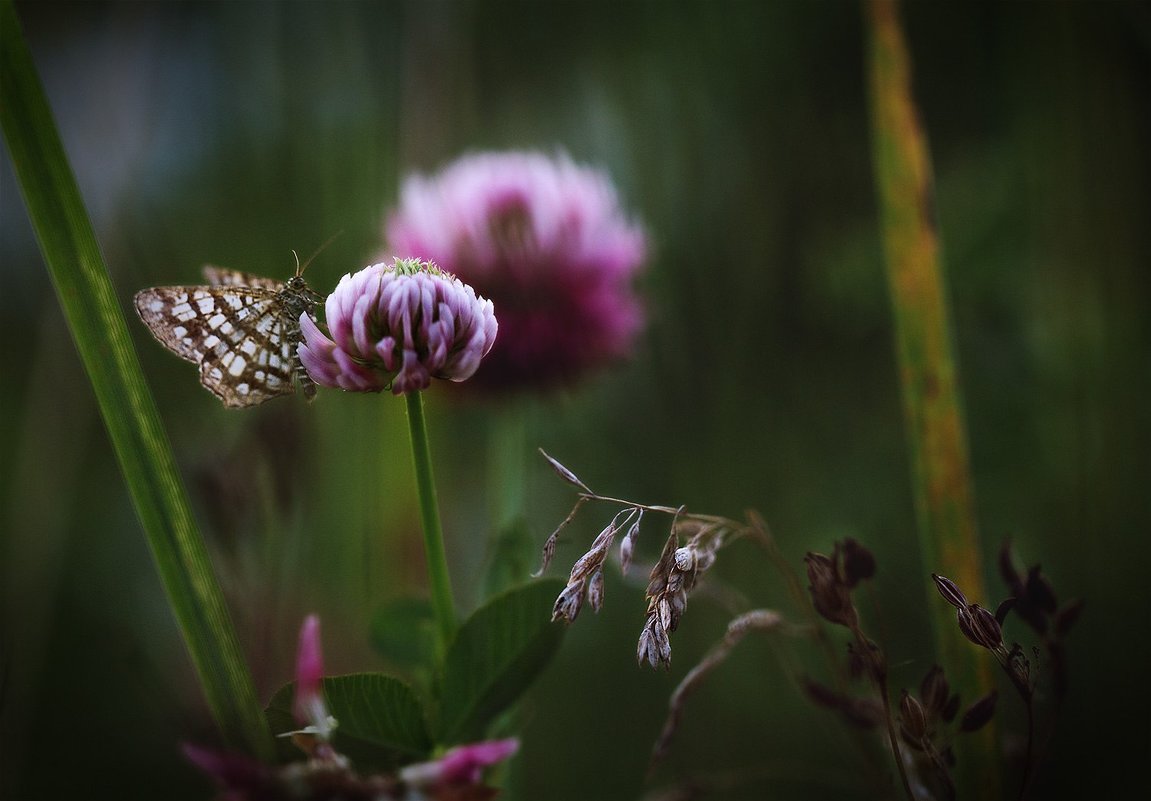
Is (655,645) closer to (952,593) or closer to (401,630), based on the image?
(952,593)

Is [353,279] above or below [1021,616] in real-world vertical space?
above

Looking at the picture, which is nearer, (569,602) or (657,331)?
(569,602)

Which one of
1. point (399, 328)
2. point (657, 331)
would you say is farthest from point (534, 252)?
point (399, 328)

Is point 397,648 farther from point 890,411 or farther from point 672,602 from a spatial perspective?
point 890,411

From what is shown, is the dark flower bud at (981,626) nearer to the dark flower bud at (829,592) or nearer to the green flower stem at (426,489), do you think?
the dark flower bud at (829,592)

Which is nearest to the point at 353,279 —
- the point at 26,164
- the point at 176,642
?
the point at 26,164

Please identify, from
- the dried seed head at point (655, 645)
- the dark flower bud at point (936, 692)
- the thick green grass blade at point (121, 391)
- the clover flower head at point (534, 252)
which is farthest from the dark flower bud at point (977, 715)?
the clover flower head at point (534, 252)

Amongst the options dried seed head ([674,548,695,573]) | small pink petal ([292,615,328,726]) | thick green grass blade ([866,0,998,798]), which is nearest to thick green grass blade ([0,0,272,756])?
small pink petal ([292,615,328,726])

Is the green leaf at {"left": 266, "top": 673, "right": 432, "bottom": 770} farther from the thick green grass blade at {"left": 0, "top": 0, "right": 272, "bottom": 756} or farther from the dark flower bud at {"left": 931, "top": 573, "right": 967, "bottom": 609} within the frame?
the dark flower bud at {"left": 931, "top": 573, "right": 967, "bottom": 609}
